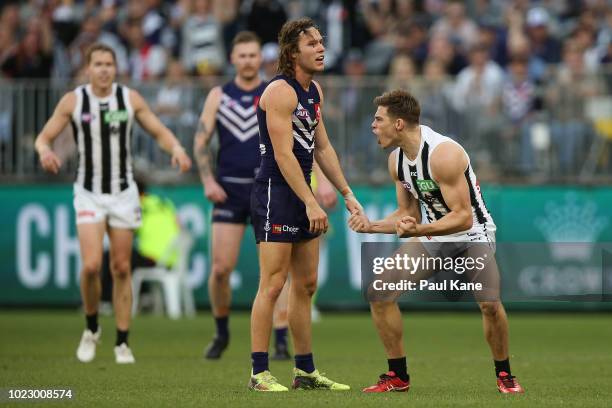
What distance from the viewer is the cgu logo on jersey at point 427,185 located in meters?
8.85

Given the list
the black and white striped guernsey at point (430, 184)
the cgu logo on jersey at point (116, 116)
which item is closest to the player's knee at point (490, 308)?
the black and white striped guernsey at point (430, 184)

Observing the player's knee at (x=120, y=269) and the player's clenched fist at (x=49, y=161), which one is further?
the player's knee at (x=120, y=269)

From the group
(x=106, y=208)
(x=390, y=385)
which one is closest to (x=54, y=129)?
(x=106, y=208)

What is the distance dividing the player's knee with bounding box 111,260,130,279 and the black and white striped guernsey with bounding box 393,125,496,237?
11.5 ft

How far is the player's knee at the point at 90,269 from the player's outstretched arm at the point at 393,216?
11.1 ft

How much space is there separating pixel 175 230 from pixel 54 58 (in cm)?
409

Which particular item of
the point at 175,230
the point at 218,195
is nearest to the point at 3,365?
the point at 218,195

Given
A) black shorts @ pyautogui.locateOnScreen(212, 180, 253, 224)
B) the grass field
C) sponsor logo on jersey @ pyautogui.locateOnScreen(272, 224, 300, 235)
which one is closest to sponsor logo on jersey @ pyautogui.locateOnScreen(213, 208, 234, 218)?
black shorts @ pyautogui.locateOnScreen(212, 180, 253, 224)

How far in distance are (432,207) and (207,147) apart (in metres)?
3.75

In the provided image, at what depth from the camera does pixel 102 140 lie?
11719 millimetres

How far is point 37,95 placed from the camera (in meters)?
19.1

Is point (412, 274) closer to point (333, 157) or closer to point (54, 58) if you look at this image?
point (333, 157)

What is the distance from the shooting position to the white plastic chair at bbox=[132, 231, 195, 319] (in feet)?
62.2

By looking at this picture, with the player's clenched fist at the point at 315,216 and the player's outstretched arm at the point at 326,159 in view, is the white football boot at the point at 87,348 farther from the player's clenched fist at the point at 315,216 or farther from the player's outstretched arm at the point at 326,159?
the player's clenched fist at the point at 315,216
